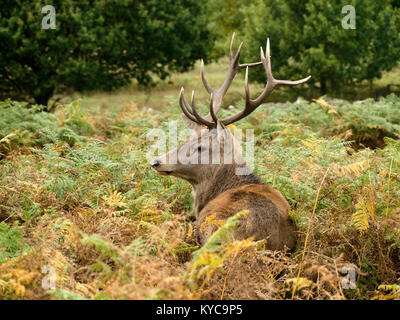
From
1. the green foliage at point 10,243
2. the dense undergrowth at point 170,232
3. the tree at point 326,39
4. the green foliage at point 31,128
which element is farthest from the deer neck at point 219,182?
the tree at point 326,39

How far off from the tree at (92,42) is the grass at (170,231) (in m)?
6.39

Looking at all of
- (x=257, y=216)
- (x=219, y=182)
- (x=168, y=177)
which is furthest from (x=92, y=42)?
(x=257, y=216)

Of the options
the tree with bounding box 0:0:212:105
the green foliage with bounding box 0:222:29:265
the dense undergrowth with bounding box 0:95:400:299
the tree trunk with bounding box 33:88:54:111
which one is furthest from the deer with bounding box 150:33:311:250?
the tree trunk with bounding box 33:88:54:111

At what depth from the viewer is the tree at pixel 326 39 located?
14.0m

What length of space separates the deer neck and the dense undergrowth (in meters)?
0.25

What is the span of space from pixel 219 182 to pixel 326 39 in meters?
10.5

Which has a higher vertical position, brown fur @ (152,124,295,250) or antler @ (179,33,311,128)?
antler @ (179,33,311,128)

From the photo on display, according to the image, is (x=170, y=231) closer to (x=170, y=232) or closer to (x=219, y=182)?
(x=170, y=232)

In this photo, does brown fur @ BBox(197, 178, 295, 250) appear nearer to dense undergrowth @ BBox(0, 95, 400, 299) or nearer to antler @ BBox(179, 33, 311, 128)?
dense undergrowth @ BBox(0, 95, 400, 299)

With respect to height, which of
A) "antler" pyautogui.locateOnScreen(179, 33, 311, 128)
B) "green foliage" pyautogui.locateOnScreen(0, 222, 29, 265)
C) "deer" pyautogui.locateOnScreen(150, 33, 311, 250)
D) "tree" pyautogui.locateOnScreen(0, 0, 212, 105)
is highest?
"tree" pyautogui.locateOnScreen(0, 0, 212, 105)

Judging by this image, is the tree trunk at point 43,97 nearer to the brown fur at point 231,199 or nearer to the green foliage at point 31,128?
the green foliage at point 31,128

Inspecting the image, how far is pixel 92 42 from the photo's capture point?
13.7m

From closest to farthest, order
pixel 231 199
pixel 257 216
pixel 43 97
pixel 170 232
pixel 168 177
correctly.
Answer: pixel 170 232 < pixel 257 216 < pixel 231 199 < pixel 168 177 < pixel 43 97

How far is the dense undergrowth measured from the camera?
318 centimetres
